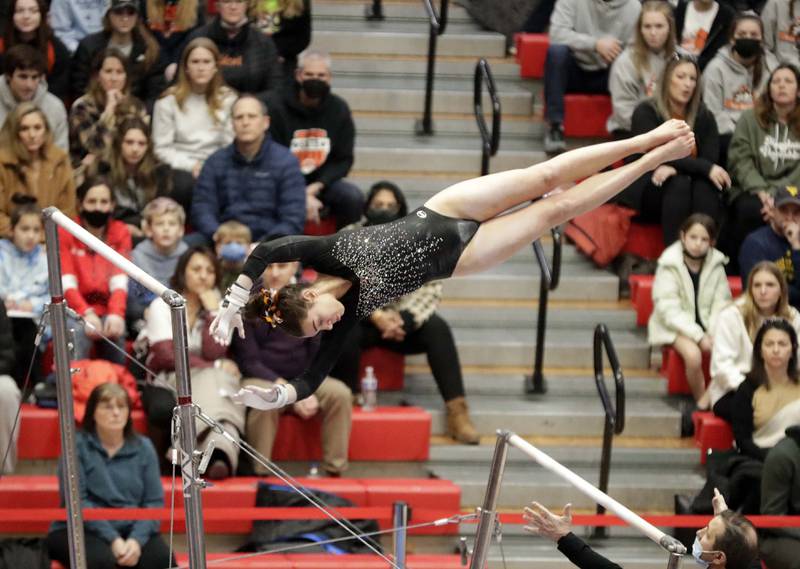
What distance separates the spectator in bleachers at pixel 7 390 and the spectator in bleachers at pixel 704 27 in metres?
4.33

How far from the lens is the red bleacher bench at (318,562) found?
670 cm

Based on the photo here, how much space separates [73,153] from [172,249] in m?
1.08

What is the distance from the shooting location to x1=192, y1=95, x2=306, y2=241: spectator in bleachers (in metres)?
7.96

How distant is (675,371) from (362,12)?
3.22 m

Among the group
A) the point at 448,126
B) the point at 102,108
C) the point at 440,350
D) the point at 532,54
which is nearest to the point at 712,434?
the point at 440,350

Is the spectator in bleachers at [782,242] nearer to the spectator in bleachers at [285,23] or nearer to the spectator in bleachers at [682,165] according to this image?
the spectator in bleachers at [682,165]

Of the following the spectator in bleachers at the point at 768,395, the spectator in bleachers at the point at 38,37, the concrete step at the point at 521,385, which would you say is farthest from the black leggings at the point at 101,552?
the spectator in bleachers at the point at 38,37

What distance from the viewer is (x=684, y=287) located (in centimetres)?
805

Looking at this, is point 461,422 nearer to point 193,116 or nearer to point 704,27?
point 193,116

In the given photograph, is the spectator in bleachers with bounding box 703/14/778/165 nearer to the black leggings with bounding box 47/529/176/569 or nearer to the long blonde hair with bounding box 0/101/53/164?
the long blonde hair with bounding box 0/101/53/164

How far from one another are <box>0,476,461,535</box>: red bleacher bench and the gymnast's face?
6.15 ft

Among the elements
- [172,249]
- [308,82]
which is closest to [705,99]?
[308,82]

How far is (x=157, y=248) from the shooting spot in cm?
764

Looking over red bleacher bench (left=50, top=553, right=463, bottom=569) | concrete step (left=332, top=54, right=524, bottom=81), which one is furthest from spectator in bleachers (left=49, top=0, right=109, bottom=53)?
red bleacher bench (left=50, top=553, right=463, bottom=569)
